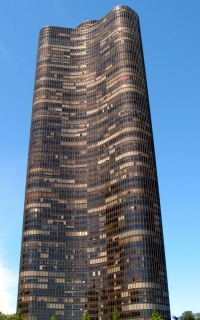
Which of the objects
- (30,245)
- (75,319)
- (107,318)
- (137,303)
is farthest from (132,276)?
(30,245)

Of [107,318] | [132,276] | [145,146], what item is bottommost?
[107,318]

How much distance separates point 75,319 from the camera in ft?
614

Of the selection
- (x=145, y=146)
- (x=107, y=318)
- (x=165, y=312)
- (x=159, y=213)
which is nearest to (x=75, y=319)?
(x=107, y=318)

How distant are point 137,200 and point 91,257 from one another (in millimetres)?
40467

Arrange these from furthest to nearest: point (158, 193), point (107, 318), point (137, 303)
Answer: point (158, 193), point (107, 318), point (137, 303)

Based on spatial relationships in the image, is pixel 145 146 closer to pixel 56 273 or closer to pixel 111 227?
pixel 111 227

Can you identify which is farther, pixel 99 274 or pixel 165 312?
pixel 99 274

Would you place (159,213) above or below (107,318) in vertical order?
above

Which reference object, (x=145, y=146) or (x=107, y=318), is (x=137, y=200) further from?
(x=107, y=318)

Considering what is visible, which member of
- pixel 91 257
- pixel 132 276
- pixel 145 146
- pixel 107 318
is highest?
pixel 145 146

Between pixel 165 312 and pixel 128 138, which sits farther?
pixel 128 138

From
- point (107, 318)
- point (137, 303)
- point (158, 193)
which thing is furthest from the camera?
point (158, 193)

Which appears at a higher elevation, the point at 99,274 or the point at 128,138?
the point at 128,138

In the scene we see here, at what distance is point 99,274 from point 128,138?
217 ft
